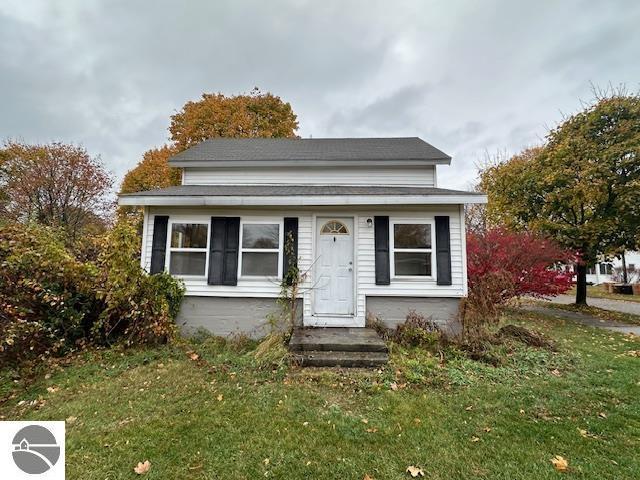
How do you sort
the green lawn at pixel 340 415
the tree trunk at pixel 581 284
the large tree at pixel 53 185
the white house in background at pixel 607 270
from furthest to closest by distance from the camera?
the white house in background at pixel 607 270
the large tree at pixel 53 185
the tree trunk at pixel 581 284
the green lawn at pixel 340 415

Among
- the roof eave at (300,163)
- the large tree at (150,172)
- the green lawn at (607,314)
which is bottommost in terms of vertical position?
the green lawn at (607,314)

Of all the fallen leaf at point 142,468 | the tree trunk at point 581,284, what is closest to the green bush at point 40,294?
the fallen leaf at point 142,468

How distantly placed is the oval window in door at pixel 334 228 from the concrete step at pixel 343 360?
268cm

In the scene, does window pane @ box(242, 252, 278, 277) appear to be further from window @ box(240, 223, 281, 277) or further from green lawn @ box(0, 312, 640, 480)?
green lawn @ box(0, 312, 640, 480)

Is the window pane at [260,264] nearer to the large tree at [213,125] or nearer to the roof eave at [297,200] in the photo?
the roof eave at [297,200]

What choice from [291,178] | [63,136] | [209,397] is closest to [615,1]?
[291,178]

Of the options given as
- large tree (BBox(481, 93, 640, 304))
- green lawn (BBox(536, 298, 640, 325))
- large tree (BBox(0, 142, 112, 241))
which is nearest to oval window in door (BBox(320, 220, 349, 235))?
large tree (BBox(481, 93, 640, 304))

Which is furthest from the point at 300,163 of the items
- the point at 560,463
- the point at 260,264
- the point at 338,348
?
the point at 560,463

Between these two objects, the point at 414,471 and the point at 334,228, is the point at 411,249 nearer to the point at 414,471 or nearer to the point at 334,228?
the point at 334,228

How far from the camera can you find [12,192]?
1283 cm

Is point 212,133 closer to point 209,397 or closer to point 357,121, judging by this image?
point 357,121

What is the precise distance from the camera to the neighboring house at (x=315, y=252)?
6188 millimetres

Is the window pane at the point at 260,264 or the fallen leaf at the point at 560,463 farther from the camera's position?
the window pane at the point at 260,264

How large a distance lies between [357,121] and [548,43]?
9.68 meters
